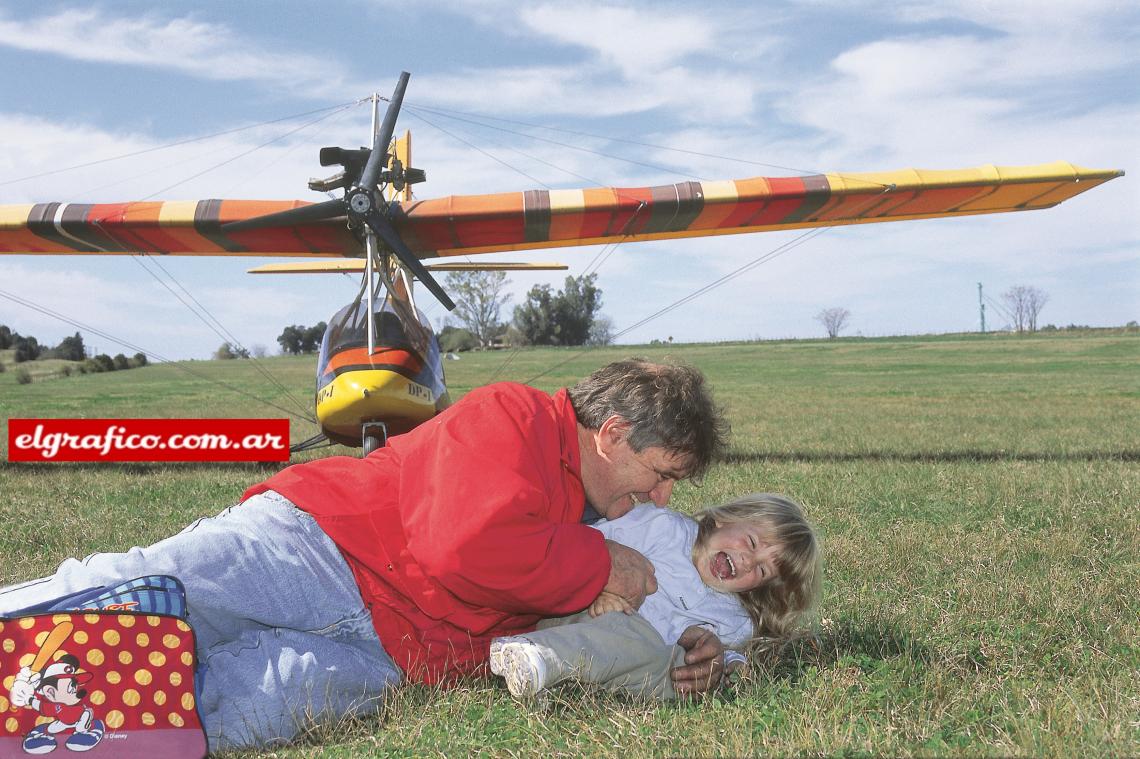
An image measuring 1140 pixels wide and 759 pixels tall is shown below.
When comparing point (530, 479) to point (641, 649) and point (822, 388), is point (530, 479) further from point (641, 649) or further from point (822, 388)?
point (822, 388)

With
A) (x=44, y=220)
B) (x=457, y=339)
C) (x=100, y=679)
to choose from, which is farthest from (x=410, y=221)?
(x=457, y=339)

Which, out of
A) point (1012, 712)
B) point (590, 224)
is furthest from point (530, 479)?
point (590, 224)

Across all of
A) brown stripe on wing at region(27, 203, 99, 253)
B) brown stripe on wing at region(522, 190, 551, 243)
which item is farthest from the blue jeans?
brown stripe on wing at region(27, 203, 99, 253)

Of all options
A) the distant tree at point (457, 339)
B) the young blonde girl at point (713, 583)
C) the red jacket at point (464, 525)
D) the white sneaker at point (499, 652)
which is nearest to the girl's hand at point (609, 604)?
the young blonde girl at point (713, 583)

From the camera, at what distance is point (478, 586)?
2.63m

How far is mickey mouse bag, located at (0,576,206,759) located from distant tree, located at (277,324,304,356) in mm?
56653

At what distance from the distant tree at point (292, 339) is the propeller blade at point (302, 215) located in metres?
48.8

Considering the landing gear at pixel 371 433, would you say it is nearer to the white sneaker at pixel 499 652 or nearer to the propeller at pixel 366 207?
the propeller at pixel 366 207

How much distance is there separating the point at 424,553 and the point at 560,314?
193 ft

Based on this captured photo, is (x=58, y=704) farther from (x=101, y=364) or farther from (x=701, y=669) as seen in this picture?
(x=101, y=364)

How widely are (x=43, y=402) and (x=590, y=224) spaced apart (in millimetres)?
18473

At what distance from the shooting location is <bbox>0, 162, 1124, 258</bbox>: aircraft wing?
425 inches

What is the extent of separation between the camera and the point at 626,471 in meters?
2.97

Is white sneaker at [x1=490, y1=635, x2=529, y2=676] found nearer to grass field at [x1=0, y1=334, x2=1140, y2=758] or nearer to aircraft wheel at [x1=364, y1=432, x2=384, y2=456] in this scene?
grass field at [x1=0, y1=334, x2=1140, y2=758]
